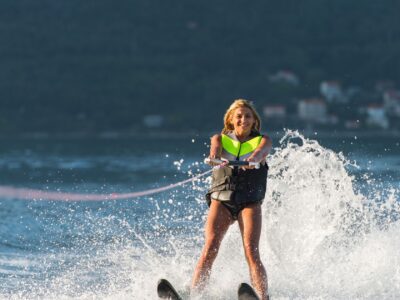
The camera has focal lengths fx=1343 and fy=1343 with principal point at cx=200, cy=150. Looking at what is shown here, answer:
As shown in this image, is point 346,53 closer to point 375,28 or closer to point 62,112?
point 375,28

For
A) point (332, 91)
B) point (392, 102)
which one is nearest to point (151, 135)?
point (332, 91)

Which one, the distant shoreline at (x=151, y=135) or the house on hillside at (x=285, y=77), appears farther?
the house on hillside at (x=285, y=77)

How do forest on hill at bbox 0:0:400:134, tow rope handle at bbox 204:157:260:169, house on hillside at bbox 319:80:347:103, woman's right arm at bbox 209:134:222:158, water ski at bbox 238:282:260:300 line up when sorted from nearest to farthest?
water ski at bbox 238:282:260:300 → tow rope handle at bbox 204:157:260:169 → woman's right arm at bbox 209:134:222:158 → forest on hill at bbox 0:0:400:134 → house on hillside at bbox 319:80:347:103

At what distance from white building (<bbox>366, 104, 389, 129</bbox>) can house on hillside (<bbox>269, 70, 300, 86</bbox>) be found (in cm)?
814

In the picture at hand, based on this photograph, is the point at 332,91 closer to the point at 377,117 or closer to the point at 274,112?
the point at 377,117

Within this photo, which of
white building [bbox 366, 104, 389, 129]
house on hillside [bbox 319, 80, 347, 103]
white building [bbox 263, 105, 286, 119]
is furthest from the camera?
house on hillside [bbox 319, 80, 347, 103]

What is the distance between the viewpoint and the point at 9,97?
9462 centimetres

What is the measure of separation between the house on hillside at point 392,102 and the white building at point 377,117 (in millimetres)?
1206

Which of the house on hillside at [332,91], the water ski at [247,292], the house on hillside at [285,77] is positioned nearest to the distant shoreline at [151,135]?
the house on hillside at [332,91]

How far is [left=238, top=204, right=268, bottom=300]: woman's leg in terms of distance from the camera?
8656 mm

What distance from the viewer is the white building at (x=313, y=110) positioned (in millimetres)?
91500

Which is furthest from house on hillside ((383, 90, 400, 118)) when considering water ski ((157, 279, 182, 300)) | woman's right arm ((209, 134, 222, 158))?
water ski ((157, 279, 182, 300))

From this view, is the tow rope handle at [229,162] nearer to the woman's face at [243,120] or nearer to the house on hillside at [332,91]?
the woman's face at [243,120]

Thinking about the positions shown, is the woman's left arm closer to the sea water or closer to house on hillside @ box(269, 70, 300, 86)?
the sea water
